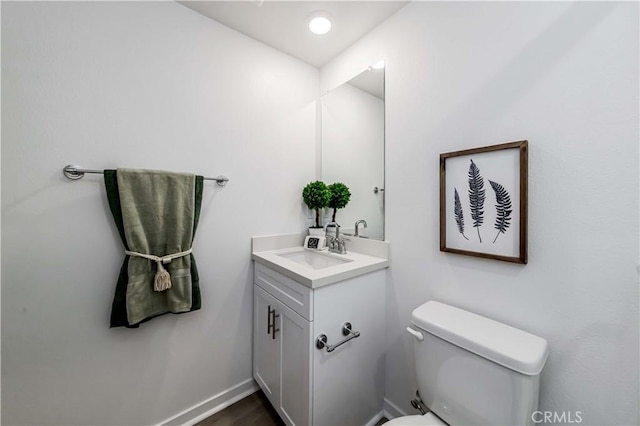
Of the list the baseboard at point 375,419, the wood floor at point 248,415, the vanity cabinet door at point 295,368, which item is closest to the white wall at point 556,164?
the vanity cabinet door at point 295,368

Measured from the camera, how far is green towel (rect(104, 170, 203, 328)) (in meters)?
1.08

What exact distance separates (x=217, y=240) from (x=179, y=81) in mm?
917

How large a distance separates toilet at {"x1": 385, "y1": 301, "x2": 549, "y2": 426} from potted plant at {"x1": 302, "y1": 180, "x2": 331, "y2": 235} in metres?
0.89

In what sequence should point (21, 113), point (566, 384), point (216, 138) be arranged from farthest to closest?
point (216, 138) < point (21, 113) < point (566, 384)

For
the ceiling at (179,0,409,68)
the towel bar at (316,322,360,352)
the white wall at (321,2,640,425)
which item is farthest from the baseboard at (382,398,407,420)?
the ceiling at (179,0,409,68)

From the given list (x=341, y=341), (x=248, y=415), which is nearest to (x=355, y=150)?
(x=341, y=341)

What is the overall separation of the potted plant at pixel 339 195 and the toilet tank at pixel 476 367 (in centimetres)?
86

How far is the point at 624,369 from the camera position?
2.40ft

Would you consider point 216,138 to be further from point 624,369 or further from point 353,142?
point 624,369

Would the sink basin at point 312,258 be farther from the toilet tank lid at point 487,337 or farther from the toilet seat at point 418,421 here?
the toilet seat at point 418,421

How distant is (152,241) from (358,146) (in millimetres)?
1332

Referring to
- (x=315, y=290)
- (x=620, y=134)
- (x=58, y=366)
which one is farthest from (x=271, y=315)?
(x=620, y=134)

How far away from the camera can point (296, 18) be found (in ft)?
4.53

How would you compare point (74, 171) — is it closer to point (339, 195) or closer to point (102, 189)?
point (102, 189)
